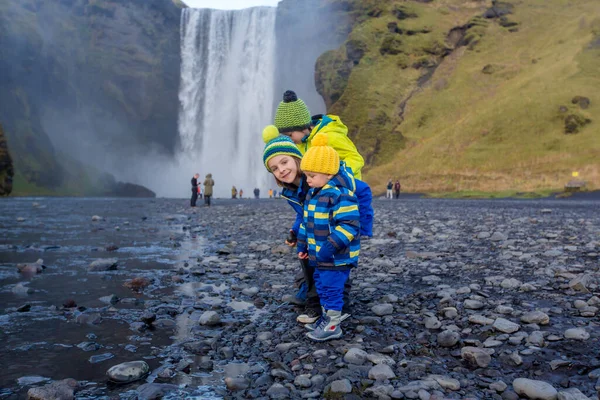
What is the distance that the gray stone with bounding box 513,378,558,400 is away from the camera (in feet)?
8.86

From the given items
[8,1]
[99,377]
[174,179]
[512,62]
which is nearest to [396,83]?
[512,62]

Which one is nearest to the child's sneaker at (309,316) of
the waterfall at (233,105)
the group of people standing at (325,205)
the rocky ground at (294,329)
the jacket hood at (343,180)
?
the group of people standing at (325,205)

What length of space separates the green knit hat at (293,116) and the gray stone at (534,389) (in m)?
3.22

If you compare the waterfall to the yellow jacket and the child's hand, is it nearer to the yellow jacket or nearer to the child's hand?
the child's hand

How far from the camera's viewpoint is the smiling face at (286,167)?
14.9ft

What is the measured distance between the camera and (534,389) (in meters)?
2.75

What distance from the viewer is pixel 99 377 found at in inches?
126

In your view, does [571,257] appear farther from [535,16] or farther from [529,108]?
[535,16]

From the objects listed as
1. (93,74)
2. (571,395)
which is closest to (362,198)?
(571,395)

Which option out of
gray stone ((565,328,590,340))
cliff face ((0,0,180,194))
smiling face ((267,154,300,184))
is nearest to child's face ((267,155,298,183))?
smiling face ((267,154,300,184))

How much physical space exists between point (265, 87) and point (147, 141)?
2335 cm

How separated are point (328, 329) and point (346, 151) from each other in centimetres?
186

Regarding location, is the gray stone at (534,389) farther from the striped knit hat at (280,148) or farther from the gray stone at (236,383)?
the striped knit hat at (280,148)

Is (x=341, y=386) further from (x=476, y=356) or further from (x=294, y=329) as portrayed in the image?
(x=294, y=329)
